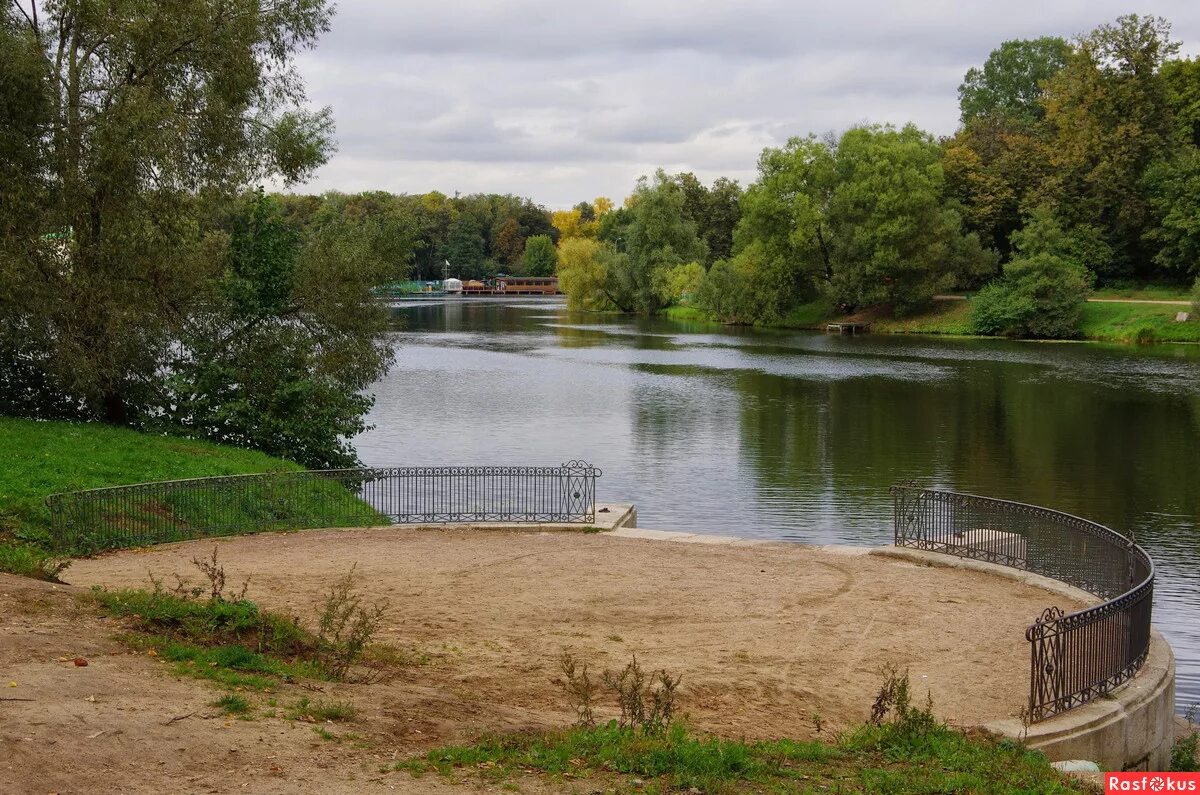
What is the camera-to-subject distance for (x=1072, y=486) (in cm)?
3020

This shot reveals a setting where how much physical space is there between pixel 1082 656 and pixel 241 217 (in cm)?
2396

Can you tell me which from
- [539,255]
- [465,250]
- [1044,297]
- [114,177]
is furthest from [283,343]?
[539,255]

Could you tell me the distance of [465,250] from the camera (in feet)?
616

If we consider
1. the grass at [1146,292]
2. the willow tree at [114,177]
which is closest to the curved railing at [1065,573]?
the willow tree at [114,177]

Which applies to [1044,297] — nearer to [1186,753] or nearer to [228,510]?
[228,510]

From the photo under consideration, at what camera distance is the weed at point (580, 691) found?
9.65m

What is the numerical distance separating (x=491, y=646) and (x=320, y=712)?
12.8 ft

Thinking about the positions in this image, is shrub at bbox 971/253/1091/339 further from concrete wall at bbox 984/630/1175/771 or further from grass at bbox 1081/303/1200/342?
concrete wall at bbox 984/630/1175/771

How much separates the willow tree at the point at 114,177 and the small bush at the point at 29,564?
1058 centimetres

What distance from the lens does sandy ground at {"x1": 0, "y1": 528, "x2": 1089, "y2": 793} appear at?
7969mm

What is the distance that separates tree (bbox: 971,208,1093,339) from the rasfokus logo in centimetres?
7089

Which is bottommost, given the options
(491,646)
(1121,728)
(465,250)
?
(1121,728)

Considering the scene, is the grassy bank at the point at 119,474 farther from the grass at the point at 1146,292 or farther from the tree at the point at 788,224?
the grass at the point at 1146,292

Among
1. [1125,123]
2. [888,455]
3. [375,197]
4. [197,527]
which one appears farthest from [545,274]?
[197,527]
